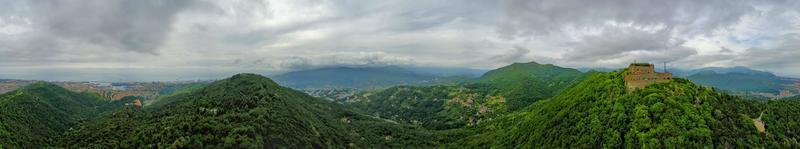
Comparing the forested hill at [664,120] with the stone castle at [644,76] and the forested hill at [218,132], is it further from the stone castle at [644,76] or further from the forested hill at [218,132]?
the forested hill at [218,132]

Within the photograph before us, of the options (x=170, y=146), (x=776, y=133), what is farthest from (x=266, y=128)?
(x=776, y=133)

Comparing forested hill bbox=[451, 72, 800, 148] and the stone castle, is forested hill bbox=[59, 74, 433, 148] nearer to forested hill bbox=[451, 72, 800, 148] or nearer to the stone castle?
forested hill bbox=[451, 72, 800, 148]

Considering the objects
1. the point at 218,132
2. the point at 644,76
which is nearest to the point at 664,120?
the point at 644,76

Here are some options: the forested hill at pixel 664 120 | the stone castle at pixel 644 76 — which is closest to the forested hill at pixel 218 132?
the forested hill at pixel 664 120

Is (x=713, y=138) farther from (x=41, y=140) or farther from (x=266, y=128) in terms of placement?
(x=41, y=140)

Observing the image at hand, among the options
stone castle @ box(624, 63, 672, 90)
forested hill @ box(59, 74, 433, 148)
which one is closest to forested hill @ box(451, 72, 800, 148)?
stone castle @ box(624, 63, 672, 90)

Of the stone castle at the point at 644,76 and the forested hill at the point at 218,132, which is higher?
the stone castle at the point at 644,76
